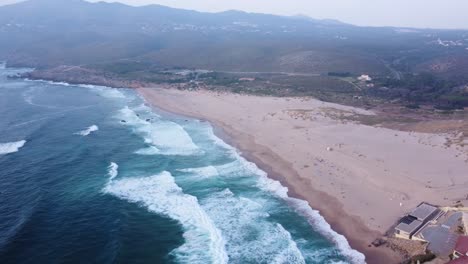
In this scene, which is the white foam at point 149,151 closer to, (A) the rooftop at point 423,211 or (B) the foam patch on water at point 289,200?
(B) the foam patch on water at point 289,200

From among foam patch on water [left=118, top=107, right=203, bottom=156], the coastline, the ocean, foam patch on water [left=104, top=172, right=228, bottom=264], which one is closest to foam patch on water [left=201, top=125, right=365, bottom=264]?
the ocean

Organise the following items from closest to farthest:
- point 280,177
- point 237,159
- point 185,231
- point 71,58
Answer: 1. point 185,231
2. point 280,177
3. point 237,159
4. point 71,58

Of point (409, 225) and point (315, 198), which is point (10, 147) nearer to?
point (315, 198)

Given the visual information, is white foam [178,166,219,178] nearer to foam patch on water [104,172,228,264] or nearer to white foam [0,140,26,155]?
foam patch on water [104,172,228,264]

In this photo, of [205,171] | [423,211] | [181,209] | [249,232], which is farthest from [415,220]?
[205,171]

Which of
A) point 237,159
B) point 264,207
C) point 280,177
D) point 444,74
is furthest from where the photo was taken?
point 444,74

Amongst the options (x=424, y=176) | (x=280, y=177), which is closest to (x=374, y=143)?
(x=424, y=176)

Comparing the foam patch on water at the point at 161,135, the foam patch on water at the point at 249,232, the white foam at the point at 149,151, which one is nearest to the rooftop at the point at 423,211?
the foam patch on water at the point at 249,232

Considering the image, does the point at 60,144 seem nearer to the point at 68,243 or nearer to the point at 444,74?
the point at 68,243

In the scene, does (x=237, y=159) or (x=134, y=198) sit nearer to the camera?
(x=134, y=198)
